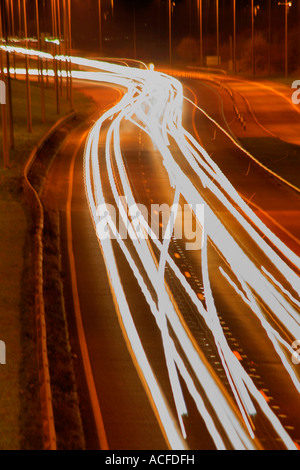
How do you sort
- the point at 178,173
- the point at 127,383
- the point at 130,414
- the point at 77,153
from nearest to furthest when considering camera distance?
the point at 130,414, the point at 127,383, the point at 178,173, the point at 77,153

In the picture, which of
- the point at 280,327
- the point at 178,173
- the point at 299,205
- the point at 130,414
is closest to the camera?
the point at 130,414

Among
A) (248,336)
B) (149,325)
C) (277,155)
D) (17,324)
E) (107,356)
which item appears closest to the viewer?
(107,356)

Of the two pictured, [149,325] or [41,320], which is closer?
[41,320]

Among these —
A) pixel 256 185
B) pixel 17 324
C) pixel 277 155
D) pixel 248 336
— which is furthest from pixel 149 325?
pixel 277 155

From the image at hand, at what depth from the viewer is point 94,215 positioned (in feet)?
84.9

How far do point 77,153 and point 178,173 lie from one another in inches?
272

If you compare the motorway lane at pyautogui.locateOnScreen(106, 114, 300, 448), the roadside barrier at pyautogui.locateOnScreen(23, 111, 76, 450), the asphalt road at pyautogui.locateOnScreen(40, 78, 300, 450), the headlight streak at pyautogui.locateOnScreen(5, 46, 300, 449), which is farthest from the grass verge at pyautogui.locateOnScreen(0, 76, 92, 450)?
the motorway lane at pyautogui.locateOnScreen(106, 114, 300, 448)

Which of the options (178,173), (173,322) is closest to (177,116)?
(178,173)

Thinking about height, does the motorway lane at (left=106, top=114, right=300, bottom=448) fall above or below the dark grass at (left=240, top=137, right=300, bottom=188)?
above

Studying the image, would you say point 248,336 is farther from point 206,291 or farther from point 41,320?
point 41,320

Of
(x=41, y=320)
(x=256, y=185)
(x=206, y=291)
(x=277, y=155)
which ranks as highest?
(x=41, y=320)

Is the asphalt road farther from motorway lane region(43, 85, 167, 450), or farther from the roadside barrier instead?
the roadside barrier
